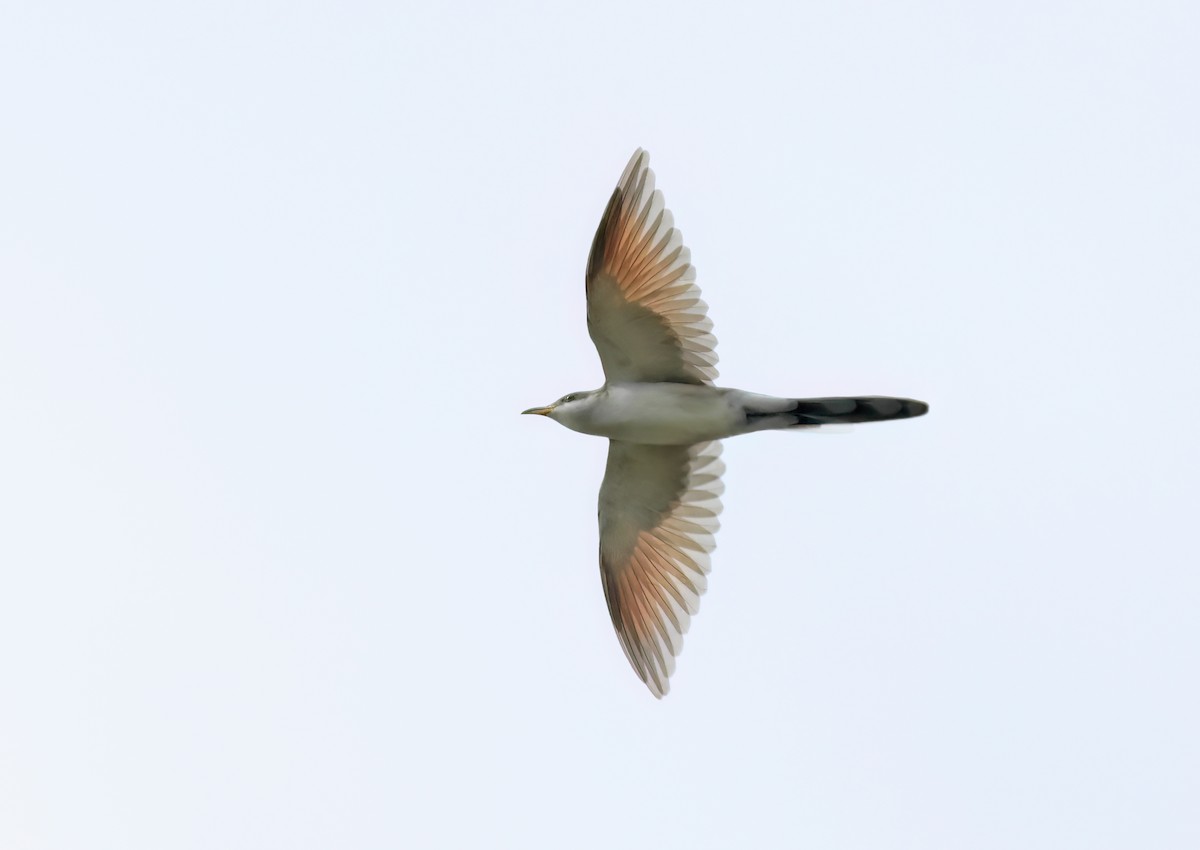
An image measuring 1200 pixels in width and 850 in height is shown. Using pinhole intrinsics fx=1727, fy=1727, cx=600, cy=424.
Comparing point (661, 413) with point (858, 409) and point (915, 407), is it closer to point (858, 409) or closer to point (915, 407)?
point (858, 409)

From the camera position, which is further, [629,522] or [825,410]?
[629,522]

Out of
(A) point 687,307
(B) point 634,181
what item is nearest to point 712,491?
(A) point 687,307

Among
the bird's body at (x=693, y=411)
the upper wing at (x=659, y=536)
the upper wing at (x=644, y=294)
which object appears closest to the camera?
the upper wing at (x=644, y=294)

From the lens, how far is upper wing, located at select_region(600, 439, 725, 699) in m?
13.4

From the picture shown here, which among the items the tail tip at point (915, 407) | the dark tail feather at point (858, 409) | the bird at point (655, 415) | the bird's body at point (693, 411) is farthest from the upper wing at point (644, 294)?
the tail tip at point (915, 407)

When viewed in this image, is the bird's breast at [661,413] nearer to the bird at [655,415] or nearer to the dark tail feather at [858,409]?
the bird at [655,415]

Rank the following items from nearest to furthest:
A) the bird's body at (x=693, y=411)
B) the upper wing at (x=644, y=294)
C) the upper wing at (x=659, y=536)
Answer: the upper wing at (x=644, y=294), the bird's body at (x=693, y=411), the upper wing at (x=659, y=536)

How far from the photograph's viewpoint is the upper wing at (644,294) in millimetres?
12297

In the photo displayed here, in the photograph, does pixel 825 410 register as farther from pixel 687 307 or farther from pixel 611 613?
pixel 611 613

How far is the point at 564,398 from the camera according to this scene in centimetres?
1293

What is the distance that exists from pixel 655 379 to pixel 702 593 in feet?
5.97

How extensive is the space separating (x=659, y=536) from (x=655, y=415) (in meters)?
1.36

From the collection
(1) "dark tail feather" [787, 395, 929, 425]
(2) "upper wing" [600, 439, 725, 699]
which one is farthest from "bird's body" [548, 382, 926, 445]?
(2) "upper wing" [600, 439, 725, 699]

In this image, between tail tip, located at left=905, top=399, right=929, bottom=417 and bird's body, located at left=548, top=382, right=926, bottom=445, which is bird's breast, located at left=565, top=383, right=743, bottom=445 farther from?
tail tip, located at left=905, top=399, right=929, bottom=417
